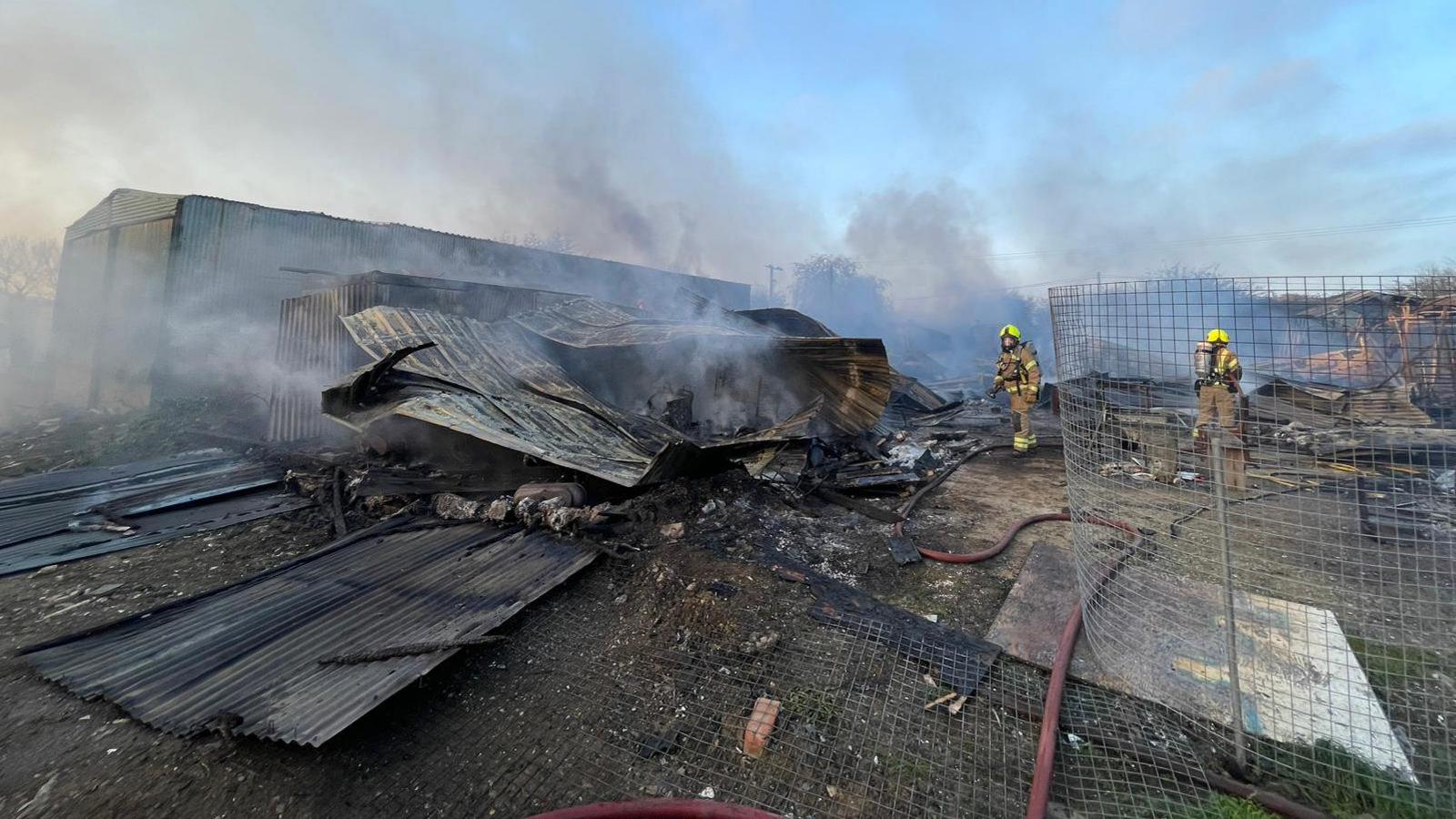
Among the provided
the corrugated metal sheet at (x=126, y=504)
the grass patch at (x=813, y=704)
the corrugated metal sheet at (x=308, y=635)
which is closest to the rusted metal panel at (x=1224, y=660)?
the grass patch at (x=813, y=704)

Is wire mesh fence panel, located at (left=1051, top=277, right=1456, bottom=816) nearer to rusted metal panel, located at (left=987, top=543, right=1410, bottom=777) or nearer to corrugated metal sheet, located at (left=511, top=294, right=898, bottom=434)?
rusted metal panel, located at (left=987, top=543, right=1410, bottom=777)

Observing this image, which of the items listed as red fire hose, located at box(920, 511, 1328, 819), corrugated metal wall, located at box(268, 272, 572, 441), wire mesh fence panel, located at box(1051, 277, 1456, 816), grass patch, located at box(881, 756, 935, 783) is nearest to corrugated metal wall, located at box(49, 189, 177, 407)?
corrugated metal wall, located at box(268, 272, 572, 441)

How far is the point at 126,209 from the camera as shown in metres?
11.9

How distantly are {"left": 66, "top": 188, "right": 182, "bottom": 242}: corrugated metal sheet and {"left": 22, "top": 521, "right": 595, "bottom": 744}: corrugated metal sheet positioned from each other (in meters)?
12.0

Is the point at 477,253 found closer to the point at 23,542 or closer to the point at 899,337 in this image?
the point at 23,542

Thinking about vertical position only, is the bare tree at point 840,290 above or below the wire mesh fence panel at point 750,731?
above

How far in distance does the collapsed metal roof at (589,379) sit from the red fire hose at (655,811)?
2566 millimetres

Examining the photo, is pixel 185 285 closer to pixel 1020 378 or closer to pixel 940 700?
pixel 940 700

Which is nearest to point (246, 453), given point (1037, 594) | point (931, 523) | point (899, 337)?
point (931, 523)

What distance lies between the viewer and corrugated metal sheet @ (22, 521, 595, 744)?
2.45 m

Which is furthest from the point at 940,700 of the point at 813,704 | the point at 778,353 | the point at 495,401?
the point at 778,353

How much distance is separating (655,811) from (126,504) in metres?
6.59

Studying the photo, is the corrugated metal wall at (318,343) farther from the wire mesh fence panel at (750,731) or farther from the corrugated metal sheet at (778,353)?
the wire mesh fence panel at (750,731)

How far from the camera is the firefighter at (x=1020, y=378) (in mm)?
8062
